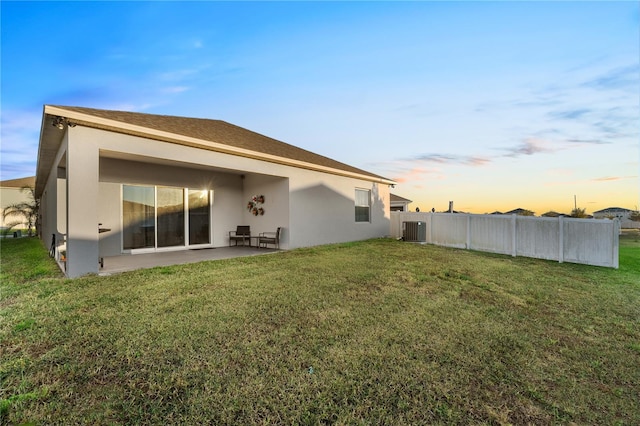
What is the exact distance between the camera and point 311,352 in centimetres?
A: 283

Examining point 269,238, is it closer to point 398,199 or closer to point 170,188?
point 170,188

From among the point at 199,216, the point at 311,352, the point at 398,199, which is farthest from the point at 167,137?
the point at 398,199

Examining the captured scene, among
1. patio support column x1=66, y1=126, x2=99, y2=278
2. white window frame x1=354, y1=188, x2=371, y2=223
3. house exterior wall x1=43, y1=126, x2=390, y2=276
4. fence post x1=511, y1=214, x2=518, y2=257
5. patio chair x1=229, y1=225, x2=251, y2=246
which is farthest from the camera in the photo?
white window frame x1=354, y1=188, x2=371, y2=223

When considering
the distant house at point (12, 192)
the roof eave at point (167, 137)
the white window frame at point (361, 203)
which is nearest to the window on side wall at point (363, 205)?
the white window frame at point (361, 203)

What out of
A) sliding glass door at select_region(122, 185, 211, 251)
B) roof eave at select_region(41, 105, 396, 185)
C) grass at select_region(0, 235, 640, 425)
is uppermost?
roof eave at select_region(41, 105, 396, 185)

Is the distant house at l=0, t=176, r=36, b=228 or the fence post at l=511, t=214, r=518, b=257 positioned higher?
the distant house at l=0, t=176, r=36, b=228

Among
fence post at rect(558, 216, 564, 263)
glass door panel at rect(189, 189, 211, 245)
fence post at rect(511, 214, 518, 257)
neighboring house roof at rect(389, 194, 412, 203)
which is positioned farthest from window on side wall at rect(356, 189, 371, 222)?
neighboring house roof at rect(389, 194, 412, 203)

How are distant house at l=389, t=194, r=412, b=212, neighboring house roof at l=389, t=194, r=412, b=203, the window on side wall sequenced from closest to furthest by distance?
the window on side wall → distant house at l=389, t=194, r=412, b=212 → neighboring house roof at l=389, t=194, r=412, b=203

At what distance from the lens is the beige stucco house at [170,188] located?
5711mm

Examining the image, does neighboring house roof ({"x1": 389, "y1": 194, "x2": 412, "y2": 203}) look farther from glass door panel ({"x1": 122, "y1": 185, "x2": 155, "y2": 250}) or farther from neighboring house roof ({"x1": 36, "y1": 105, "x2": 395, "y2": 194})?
glass door panel ({"x1": 122, "y1": 185, "x2": 155, "y2": 250})

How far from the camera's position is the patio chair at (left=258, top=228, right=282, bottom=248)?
32.8 ft

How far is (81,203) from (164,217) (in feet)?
13.0

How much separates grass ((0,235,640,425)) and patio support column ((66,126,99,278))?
0.52 metres

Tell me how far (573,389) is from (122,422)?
358cm
